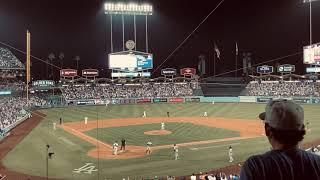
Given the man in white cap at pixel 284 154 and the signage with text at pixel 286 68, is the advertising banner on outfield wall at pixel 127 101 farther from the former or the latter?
the man in white cap at pixel 284 154

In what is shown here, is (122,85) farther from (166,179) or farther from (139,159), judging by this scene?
(166,179)

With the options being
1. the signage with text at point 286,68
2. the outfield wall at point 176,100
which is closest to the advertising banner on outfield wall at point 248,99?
the outfield wall at point 176,100

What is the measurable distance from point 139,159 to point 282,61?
75.6 m

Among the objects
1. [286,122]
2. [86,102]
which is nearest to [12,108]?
[86,102]

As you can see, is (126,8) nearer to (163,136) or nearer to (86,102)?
(86,102)

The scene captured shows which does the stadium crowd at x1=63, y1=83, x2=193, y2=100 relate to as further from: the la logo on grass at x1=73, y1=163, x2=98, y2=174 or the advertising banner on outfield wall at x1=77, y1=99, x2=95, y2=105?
the la logo on grass at x1=73, y1=163, x2=98, y2=174

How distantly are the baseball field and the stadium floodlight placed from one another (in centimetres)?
2208

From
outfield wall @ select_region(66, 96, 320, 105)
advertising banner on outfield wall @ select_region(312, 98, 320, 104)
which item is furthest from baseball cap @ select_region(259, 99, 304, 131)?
advertising banner on outfield wall @ select_region(312, 98, 320, 104)

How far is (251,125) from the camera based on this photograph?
40.3 metres

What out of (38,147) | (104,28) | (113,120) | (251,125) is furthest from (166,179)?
(104,28)

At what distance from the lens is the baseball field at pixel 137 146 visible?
22234 mm

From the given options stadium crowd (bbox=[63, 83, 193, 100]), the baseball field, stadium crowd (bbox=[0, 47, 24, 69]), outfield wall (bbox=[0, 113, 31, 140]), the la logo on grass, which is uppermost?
stadium crowd (bbox=[0, 47, 24, 69])

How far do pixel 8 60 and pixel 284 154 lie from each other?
76.6 m

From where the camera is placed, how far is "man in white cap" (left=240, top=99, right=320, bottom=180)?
2.14m
